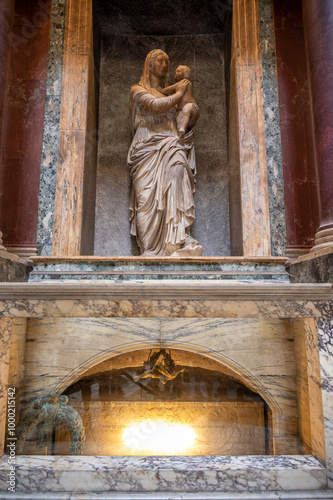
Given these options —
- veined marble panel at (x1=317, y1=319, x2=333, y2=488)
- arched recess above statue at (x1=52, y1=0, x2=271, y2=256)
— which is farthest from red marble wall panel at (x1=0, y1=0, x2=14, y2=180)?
veined marble panel at (x1=317, y1=319, x2=333, y2=488)

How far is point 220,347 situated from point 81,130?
2.90 metres

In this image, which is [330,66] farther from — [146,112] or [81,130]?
[81,130]

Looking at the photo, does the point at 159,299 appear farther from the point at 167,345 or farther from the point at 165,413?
the point at 165,413

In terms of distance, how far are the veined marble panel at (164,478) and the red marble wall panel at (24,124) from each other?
92.9 inches

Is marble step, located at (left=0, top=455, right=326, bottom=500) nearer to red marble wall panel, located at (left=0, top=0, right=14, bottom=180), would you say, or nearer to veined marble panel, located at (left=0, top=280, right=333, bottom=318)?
Result: veined marble panel, located at (left=0, top=280, right=333, bottom=318)

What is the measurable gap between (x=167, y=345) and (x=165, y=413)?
17.1 inches

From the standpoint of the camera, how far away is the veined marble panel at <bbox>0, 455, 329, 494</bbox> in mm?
2096

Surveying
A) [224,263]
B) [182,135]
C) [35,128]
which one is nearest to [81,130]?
[35,128]

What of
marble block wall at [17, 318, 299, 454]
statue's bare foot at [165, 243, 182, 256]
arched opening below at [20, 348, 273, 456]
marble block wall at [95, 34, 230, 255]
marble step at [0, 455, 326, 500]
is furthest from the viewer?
marble block wall at [95, 34, 230, 255]

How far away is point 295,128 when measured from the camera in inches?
165

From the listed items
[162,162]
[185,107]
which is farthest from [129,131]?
[162,162]

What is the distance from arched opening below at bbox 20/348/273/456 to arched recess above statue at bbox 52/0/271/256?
1822mm

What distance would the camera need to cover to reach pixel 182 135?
4422 millimetres

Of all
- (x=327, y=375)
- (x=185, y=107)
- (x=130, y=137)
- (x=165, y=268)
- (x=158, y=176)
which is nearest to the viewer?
(x=327, y=375)
